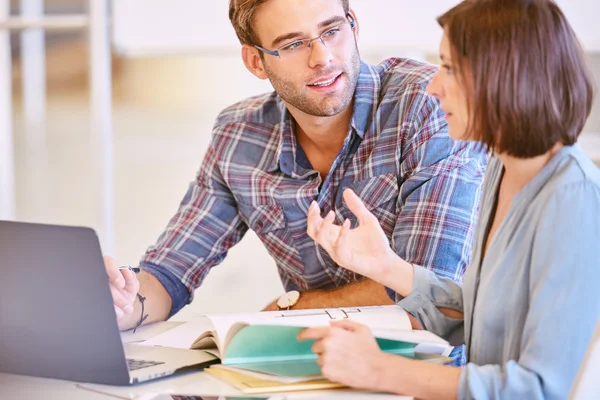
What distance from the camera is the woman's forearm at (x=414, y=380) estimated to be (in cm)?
98

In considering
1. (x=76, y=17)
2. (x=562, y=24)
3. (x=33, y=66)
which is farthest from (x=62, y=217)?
(x=562, y=24)

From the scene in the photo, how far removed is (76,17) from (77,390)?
91.7 inches

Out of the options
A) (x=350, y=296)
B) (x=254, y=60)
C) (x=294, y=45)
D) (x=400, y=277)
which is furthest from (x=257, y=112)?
(x=400, y=277)

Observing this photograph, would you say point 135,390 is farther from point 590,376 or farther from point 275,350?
point 590,376

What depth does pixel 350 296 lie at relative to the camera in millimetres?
1588

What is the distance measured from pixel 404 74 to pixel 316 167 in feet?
0.94

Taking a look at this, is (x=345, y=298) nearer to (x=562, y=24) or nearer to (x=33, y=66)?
(x=562, y=24)

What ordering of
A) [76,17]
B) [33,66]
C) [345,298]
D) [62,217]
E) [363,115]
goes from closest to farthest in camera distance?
[345,298] < [363,115] < [76,17] < [33,66] < [62,217]

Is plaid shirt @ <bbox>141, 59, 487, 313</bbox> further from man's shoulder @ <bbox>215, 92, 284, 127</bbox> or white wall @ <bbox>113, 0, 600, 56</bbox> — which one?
white wall @ <bbox>113, 0, 600, 56</bbox>

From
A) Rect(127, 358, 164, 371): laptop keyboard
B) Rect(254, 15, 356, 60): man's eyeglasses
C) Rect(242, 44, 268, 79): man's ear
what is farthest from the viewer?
Rect(242, 44, 268, 79): man's ear

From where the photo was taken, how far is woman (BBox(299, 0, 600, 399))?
960mm

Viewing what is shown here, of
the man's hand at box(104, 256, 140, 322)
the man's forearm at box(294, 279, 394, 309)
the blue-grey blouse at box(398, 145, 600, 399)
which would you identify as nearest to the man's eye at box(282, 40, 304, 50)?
the man's forearm at box(294, 279, 394, 309)

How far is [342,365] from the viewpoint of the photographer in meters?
0.97

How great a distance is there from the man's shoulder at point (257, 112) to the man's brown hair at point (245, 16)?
5.8 inches
